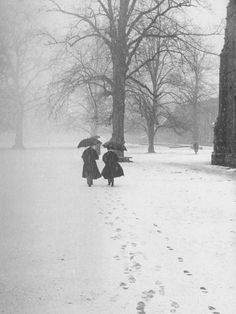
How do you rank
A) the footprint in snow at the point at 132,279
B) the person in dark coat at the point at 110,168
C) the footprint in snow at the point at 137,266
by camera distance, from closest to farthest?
the footprint in snow at the point at 132,279, the footprint in snow at the point at 137,266, the person in dark coat at the point at 110,168

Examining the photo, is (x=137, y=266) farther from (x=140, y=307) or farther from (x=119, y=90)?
(x=119, y=90)

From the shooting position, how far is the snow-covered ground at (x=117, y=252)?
4430mm

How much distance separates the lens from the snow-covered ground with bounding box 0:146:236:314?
174 inches

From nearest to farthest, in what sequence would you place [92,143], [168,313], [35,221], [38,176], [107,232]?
[168,313]
[107,232]
[35,221]
[92,143]
[38,176]

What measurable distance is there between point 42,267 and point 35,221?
111 inches

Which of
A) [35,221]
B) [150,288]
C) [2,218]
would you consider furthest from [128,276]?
[2,218]

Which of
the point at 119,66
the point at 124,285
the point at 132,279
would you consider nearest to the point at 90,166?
the point at 132,279

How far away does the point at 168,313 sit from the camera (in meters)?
4.14

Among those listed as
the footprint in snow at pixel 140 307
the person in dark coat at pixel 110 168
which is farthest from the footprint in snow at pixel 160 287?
the person in dark coat at pixel 110 168

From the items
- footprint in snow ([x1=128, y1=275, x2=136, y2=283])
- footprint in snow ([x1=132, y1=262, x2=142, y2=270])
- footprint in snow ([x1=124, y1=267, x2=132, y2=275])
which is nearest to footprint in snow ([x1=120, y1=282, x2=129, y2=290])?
footprint in snow ([x1=128, y1=275, x2=136, y2=283])

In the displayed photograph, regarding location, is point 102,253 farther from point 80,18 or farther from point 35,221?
point 80,18

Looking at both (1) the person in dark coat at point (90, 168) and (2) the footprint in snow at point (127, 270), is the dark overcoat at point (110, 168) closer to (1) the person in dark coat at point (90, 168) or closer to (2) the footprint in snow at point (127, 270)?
(1) the person in dark coat at point (90, 168)

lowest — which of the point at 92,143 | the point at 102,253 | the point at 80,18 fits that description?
the point at 102,253

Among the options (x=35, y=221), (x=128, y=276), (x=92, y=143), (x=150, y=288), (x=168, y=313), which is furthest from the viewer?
(x=92, y=143)
